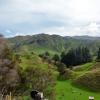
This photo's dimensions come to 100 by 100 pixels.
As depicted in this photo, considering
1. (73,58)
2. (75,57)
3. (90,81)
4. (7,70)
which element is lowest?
(90,81)

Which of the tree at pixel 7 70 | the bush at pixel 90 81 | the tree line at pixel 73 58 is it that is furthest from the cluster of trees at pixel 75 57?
the tree at pixel 7 70

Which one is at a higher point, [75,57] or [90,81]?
[75,57]

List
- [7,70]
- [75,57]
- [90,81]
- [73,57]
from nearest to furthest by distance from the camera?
1. [7,70]
2. [90,81]
3. [73,57]
4. [75,57]

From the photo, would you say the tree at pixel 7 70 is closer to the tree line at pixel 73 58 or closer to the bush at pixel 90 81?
the bush at pixel 90 81

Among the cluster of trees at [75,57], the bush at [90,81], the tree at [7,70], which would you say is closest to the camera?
the tree at [7,70]

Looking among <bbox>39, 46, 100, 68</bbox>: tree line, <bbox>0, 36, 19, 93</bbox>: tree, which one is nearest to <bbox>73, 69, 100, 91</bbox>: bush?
<bbox>0, 36, 19, 93</bbox>: tree

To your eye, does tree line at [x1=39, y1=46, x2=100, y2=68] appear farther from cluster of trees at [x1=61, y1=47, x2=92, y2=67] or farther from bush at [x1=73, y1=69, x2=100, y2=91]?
bush at [x1=73, y1=69, x2=100, y2=91]

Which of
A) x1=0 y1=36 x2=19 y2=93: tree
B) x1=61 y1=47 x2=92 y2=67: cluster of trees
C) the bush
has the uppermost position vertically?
x1=0 y1=36 x2=19 y2=93: tree

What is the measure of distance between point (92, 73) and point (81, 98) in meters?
28.4

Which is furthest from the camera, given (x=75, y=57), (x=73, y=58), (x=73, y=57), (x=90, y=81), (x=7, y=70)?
(x=75, y=57)

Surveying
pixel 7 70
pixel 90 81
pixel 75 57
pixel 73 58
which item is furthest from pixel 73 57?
pixel 7 70

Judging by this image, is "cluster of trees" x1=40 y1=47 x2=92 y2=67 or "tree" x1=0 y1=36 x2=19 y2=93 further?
"cluster of trees" x1=40 y1=47 x2=92 y2=67

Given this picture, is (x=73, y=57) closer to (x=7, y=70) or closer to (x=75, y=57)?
(x=75, y=57)

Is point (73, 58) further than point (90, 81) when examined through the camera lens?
Yes
